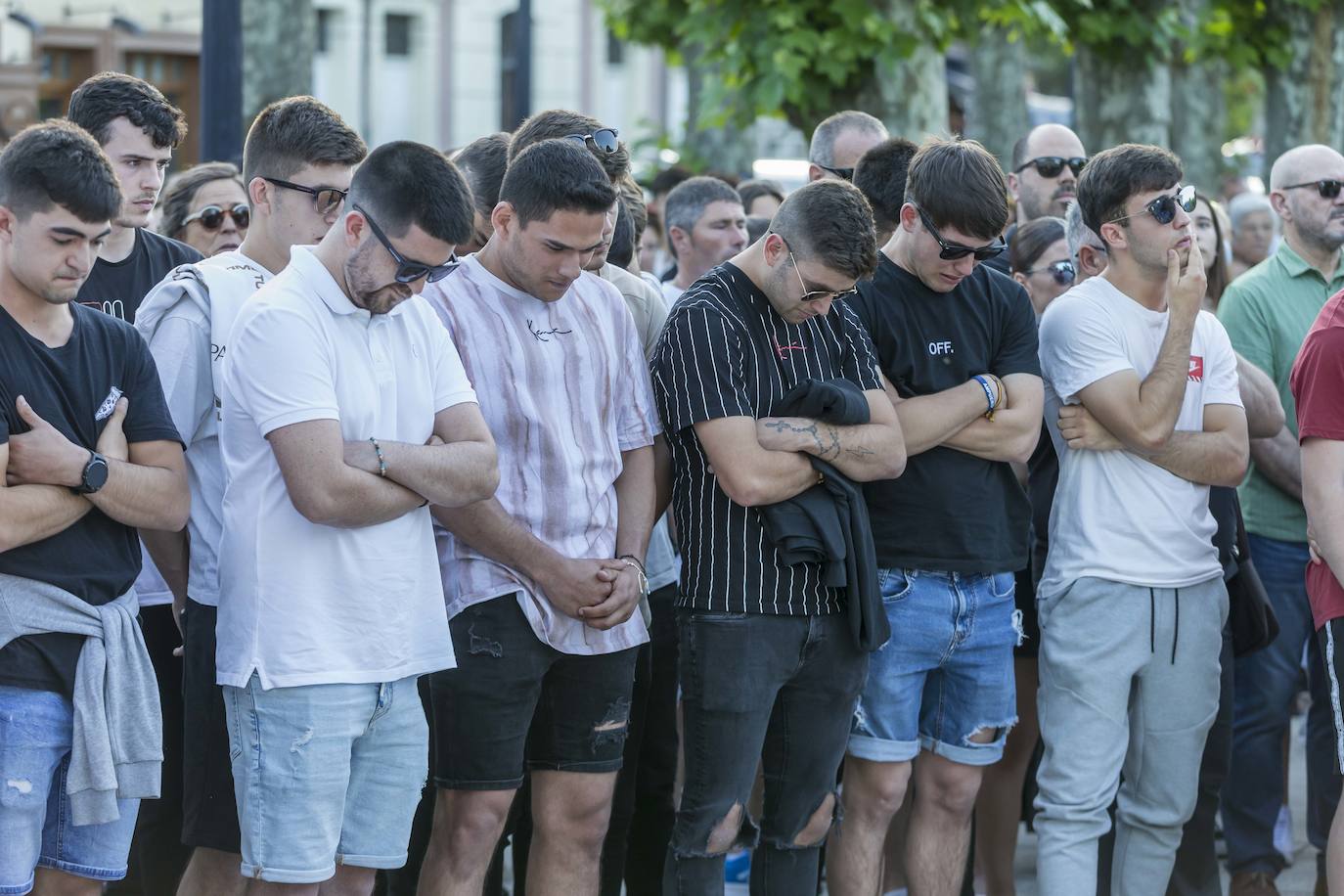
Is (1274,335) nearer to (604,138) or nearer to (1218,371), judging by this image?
(1218,371)

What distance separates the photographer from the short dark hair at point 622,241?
5.10 metres

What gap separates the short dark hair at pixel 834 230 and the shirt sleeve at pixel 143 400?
5.20 ft

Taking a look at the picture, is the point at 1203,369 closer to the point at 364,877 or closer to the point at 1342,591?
the point at 1342,591

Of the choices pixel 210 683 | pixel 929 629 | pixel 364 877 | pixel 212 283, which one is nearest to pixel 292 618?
pixel 210 683

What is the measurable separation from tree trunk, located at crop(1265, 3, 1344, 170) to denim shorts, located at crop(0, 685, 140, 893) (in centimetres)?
1213

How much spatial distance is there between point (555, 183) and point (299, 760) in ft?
4.76

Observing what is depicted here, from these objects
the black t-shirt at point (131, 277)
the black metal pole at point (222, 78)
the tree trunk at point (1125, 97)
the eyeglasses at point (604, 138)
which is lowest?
the black t-shirt at point (131, 277)

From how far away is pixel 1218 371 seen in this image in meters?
4.86

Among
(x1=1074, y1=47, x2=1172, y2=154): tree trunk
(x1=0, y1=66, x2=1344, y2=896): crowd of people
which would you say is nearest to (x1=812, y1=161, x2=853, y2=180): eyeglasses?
(x1=0, y1=66, x2=1344, y2=896): crowd of people

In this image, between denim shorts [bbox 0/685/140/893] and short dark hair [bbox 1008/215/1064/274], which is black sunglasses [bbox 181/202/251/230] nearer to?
denim shorts [bbox 0/685/140/893]

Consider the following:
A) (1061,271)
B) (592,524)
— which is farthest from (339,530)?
(1061,271)

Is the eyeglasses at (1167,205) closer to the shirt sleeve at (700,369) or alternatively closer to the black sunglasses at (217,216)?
the shirt sleeve at (700,369)

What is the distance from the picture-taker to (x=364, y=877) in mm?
3912

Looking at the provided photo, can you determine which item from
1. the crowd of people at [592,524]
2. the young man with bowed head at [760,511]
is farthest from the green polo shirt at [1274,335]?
the young man with bowed head at [760,511]
